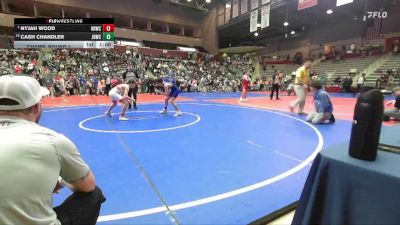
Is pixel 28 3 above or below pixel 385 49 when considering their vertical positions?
above

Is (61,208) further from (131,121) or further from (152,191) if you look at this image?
(131,121)

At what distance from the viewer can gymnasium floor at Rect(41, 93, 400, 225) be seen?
8.66ft

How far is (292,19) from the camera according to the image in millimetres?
28156

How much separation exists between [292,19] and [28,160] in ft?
100

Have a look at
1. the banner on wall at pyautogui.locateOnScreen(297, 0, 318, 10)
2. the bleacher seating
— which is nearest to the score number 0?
the banner on wall at pyautogui.locateOnScreen(297, 0, 318, 10)

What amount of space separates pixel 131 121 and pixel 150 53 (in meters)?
23.7

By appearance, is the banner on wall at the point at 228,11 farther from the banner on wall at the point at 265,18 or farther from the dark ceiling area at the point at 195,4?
the banner on wall at the point at 265,18

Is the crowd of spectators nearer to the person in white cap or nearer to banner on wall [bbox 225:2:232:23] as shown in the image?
banner on wall [bbox 225:2:232:23]

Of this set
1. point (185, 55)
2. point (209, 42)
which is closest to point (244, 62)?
point (209, 42)

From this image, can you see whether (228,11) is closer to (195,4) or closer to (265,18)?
(195,4)

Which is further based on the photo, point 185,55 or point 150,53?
point 185,55

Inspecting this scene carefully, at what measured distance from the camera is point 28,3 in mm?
26766
